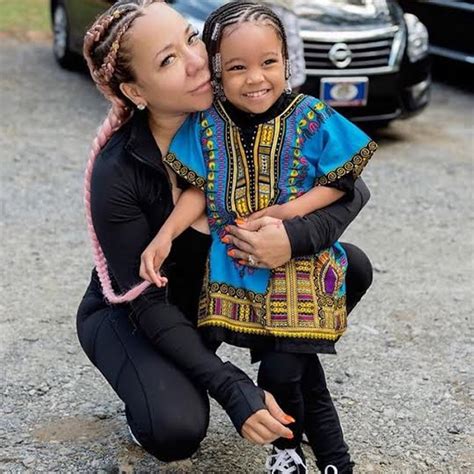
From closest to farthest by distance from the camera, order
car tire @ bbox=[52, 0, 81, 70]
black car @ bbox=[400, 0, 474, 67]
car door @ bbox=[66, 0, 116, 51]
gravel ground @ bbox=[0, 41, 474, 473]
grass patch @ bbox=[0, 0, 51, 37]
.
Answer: gravel ground @ bbox=[0, 41, 474, 473]
car door @ bbox=[66, 0, 116, 51]
black car @ bbox=[400, 0, 474, 67]
car tire @ bbox=[52, 0, 81, 70]
grass patch @ bbox=[0, 0, 51, 37]

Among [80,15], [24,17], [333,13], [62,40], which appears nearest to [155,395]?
[333,13]

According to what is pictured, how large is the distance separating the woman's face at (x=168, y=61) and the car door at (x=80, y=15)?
6.20 meters

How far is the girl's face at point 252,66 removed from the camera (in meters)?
2.51

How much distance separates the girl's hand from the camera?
2617mm

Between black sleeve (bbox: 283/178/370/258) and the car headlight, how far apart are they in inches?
198

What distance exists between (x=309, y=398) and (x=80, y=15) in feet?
23.3

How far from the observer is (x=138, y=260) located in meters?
2.71

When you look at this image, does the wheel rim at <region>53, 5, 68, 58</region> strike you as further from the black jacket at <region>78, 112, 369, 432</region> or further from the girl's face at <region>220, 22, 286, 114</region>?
the girl's face at <region>220, 22, 286, 114</region>

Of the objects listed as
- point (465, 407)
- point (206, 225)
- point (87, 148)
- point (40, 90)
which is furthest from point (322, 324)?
point (40, 90)

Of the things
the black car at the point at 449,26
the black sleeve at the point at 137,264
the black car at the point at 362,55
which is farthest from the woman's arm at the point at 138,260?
the black car at the point at 449,26

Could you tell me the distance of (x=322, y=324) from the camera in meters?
2.66

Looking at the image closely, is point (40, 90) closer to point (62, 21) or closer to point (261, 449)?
point (62, 21)

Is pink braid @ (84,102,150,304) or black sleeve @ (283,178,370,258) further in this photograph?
pink braid @ (84,102,150,304)

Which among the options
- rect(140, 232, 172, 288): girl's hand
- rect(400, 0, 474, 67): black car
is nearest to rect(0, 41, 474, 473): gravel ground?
rect(140, 232, 172, 288): girl's hand
